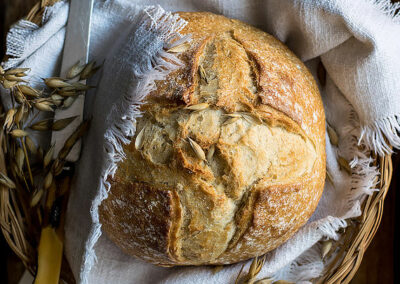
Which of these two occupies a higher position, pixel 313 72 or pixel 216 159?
pixel 313 72

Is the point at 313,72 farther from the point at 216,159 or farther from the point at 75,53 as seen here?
the point at 75,53

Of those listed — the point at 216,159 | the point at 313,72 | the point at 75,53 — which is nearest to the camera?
the point at 216,159

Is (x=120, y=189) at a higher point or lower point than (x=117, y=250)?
higher

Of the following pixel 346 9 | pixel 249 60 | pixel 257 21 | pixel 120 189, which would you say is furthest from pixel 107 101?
pixel 346 9

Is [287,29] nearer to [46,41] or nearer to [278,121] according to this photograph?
[278,121]

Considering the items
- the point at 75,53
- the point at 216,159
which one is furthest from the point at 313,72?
the point at 75,53

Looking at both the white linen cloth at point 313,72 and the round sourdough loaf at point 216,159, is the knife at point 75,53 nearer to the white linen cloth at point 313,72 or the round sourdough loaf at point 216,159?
the white linen cloth at point 313,72

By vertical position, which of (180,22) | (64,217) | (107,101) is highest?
(180,22)
